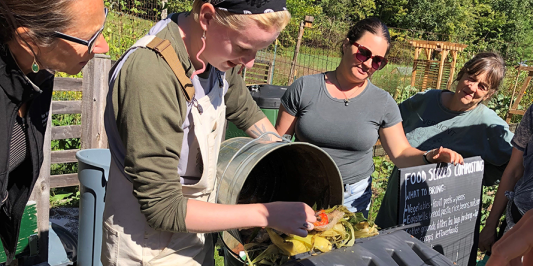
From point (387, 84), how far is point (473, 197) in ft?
28.5

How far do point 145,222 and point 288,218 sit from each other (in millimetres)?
518

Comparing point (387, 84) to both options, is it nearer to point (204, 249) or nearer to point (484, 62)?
point (484, 62)

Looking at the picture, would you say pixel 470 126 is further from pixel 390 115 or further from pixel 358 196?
pixel 358 196

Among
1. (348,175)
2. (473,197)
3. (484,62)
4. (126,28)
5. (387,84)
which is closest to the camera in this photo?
(348,175)

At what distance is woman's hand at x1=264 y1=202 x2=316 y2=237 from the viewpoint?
4.91 ft

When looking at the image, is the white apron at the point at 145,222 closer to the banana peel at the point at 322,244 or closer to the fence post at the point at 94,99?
the banana peel at the point at 322,244

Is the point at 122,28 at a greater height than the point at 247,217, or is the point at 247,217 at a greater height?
the point at 122,28

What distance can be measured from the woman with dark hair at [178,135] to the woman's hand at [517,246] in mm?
601

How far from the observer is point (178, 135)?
52.4 inches

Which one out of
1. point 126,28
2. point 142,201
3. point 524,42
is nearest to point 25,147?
point 142,201

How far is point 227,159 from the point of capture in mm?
1739

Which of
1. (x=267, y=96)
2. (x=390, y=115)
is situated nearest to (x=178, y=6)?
(x=267, y=96)

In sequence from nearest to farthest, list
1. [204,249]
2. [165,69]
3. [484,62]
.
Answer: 1. [165,69]
2. [204,249]
3. [484,62]

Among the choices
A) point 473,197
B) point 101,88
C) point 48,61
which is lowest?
point 473,197
